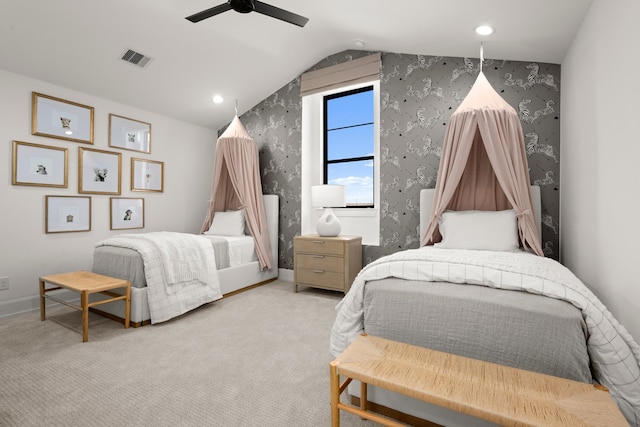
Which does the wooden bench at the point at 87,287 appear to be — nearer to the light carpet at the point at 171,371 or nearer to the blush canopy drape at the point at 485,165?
the light carpet at the point at 171,371

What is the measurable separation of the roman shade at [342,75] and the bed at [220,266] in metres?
1.58

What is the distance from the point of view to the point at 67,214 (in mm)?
3379

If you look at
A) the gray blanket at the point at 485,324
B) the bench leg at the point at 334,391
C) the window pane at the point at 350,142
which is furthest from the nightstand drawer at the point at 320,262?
the bench leg at the point at 334,391

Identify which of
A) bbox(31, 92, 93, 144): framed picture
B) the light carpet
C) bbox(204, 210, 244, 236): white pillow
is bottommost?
the light carpet

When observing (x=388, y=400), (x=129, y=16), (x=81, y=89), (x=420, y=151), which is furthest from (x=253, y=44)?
(x=388, y=400)

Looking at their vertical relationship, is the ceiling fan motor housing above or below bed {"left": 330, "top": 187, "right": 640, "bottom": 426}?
above

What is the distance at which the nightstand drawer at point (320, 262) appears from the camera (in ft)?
11.7

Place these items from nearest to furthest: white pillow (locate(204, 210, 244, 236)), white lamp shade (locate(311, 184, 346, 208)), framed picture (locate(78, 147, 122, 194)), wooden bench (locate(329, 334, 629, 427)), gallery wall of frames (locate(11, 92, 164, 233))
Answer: wooden bench (locate(329, 334, 629, 427)) < gallery wall of frames (locate(11, 92, 164, 233)) < framed picture (locate(78, 147, 122, 194)) < white lamp shade (locate(311, 184, 346, 208)) < white pillow (locate(204, 210, 244, 236))

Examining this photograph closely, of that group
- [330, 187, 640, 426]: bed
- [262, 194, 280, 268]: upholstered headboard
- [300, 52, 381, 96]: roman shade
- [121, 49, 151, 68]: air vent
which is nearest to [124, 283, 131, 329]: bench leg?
[330, 187, 640, 426]: bed

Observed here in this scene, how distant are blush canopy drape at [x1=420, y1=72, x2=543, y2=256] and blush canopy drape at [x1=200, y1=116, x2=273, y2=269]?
2.14 meters

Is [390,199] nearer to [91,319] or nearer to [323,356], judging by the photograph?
[323,356]

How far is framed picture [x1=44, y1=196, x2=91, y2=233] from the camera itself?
3234 millimetres

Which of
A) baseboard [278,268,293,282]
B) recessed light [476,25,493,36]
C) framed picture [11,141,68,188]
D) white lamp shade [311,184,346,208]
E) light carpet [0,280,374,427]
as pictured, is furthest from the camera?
baseboard [278,268,293,282]

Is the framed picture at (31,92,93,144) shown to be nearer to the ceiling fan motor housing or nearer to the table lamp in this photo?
the ceiling fan motor housing
